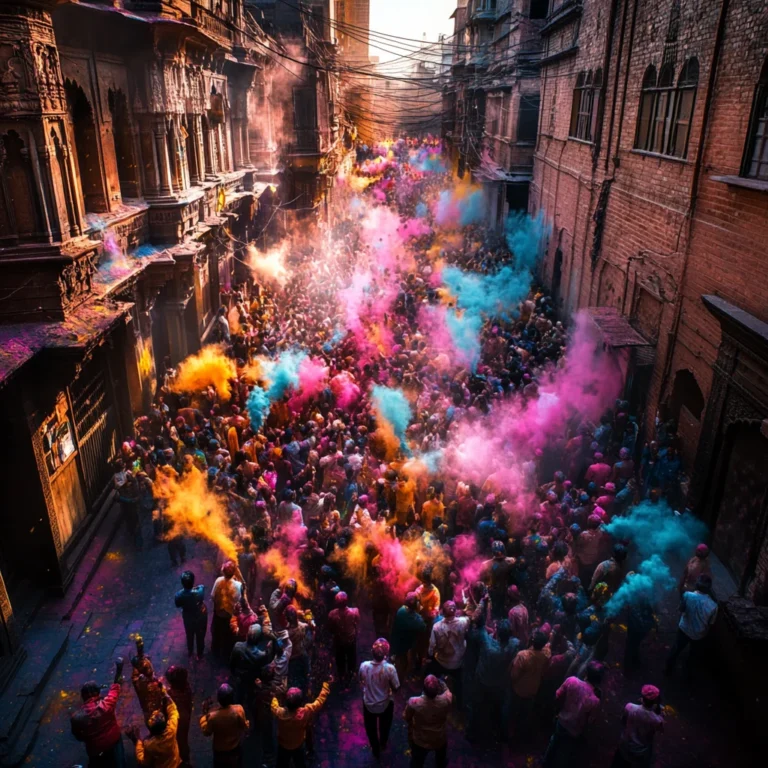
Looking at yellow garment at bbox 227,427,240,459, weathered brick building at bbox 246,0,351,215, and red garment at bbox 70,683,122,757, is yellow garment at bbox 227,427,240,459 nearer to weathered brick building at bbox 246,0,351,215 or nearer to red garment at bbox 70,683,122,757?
red garment at bbox 70,683,122,757

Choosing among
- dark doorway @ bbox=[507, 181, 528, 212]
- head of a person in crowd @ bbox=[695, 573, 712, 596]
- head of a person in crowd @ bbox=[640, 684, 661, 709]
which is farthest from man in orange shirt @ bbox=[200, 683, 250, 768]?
dark doorway @ bbox=[507, 181, 528, 212]

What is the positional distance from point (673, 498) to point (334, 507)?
546cm

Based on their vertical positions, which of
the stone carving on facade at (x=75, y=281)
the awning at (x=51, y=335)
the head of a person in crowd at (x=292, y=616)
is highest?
the stone carving on facade at (x=75, y=281)

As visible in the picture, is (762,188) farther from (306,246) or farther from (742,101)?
(306,246)

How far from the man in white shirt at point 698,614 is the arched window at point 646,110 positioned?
30.0 feet

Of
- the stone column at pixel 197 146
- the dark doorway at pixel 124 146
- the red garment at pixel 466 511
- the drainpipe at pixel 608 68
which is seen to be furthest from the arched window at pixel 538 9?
the red garment at pixel 466 511

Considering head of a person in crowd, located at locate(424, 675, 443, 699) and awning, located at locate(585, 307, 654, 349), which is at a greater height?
awning, located at locate(585, 307, 654, 349)

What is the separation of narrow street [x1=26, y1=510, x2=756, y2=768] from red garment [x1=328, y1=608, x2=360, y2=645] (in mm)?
803

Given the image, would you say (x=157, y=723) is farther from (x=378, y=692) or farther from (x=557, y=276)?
(x=557, y=276)

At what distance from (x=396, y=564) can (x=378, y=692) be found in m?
2.09

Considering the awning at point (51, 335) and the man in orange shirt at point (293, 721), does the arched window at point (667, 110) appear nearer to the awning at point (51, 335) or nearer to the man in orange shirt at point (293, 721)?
the awning at point (51, 335)

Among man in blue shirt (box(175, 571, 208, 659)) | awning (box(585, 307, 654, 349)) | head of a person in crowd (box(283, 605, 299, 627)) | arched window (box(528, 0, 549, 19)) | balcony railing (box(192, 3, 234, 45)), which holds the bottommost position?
man in blue shirt (box(175, 571, 208, 659))

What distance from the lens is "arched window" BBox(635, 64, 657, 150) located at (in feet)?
41.3

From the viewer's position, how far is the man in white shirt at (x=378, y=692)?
615cm
